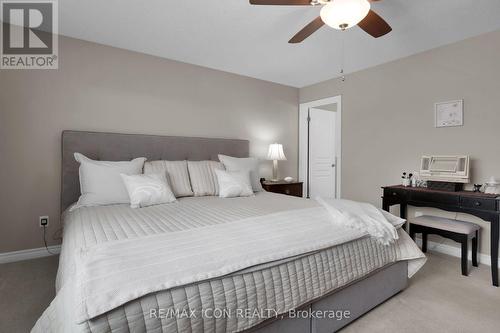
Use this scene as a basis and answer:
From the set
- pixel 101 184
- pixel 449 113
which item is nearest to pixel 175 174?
pixel 101 184

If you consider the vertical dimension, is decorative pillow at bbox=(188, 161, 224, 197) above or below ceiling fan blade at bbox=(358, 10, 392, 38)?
below

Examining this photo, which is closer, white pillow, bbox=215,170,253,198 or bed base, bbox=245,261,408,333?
bed base, bbox=245,261,408,333

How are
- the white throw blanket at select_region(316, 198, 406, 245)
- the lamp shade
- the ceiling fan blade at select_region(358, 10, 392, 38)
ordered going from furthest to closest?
1. the lamp shade
2. the ceiling fan blade at select_region(358, 10, 392, 38)
3. the white throw blanket at select_region(316, 198, 406, 245)

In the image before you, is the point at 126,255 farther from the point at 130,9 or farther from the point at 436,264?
the point at 436,264

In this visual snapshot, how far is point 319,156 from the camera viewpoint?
4.64m

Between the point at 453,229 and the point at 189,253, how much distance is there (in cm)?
251

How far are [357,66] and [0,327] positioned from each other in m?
→ 4.25

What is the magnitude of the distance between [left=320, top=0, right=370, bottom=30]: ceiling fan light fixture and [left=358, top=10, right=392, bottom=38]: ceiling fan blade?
11.1 inches

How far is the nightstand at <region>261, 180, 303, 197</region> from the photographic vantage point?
3.73m

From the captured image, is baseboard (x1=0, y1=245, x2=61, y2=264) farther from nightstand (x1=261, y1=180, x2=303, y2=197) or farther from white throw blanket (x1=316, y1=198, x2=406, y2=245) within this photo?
white throw blanket (x1=316, y1=198, x2=406, y2=245)

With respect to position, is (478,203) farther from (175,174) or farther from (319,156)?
(175,174)

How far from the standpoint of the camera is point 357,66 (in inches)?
137

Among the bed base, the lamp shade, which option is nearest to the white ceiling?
the lamp shade

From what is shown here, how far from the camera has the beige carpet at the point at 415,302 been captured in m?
1.62
